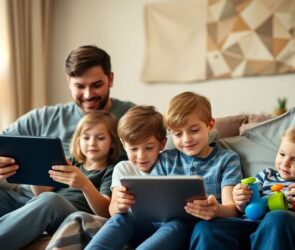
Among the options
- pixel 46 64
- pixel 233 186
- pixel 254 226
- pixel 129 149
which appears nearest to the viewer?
pixel 254 226

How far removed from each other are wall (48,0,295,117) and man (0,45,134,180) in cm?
99

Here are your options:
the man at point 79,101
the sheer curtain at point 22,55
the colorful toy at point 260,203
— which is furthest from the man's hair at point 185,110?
the sheer curtain at point 22,55

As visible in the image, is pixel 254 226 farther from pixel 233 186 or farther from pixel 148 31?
pixel 148 31

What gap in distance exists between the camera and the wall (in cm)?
279

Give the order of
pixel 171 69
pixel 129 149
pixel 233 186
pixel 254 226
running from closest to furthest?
pixel 254 226
pixel 233 186
pixel 129 149
pixel 171 69

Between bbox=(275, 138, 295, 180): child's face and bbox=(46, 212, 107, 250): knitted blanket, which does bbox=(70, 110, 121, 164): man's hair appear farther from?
bbox=(275, 138, 295, 180): child's face

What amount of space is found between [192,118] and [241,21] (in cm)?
149

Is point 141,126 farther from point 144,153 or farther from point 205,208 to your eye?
point 205,208

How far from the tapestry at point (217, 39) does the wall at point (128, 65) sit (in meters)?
0.07

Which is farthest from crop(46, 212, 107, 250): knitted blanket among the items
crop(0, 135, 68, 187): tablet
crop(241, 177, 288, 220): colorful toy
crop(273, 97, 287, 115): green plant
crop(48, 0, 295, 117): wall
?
crop(48, 0, 295, 117): wall

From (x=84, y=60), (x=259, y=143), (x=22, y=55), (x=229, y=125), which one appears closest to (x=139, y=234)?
(x=259, y=143)

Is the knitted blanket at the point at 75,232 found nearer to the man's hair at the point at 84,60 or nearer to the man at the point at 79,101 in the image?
the man at the point at 79,101

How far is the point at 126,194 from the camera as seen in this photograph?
1365mm

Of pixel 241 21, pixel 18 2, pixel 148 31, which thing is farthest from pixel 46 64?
pixel 241 21
